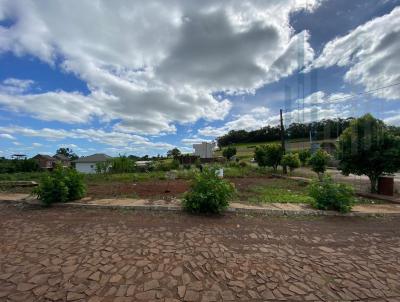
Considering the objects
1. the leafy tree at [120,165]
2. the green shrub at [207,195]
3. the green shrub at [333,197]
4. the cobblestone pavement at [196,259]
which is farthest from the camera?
the leafy tree at [120,165]

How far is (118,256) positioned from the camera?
3127 mm

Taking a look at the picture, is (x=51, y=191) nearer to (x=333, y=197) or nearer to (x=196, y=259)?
(x=196, y=259)

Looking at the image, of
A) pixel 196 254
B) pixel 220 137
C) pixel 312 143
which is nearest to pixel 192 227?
pixel 196 254

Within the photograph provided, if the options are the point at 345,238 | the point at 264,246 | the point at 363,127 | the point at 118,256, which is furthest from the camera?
the point at 363,127

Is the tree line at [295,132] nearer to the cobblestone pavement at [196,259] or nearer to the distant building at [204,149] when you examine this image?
the cobblestone pavement at [196,259]

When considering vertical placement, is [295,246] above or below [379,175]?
below

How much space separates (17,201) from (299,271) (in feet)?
24.8

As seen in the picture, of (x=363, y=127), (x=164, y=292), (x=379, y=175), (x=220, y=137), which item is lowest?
(x=164, y=292)

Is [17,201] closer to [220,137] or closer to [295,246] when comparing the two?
[295,246]

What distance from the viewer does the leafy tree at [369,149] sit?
7695 millimetres

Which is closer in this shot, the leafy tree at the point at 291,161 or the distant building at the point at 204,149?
the leafy tree at the point at 291,161

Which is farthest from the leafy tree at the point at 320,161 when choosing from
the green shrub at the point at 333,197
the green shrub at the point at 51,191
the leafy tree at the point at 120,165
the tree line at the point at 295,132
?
the leafy tree at the point at 120,165

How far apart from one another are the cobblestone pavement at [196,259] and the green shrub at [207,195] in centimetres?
35

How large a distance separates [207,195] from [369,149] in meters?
6.79
